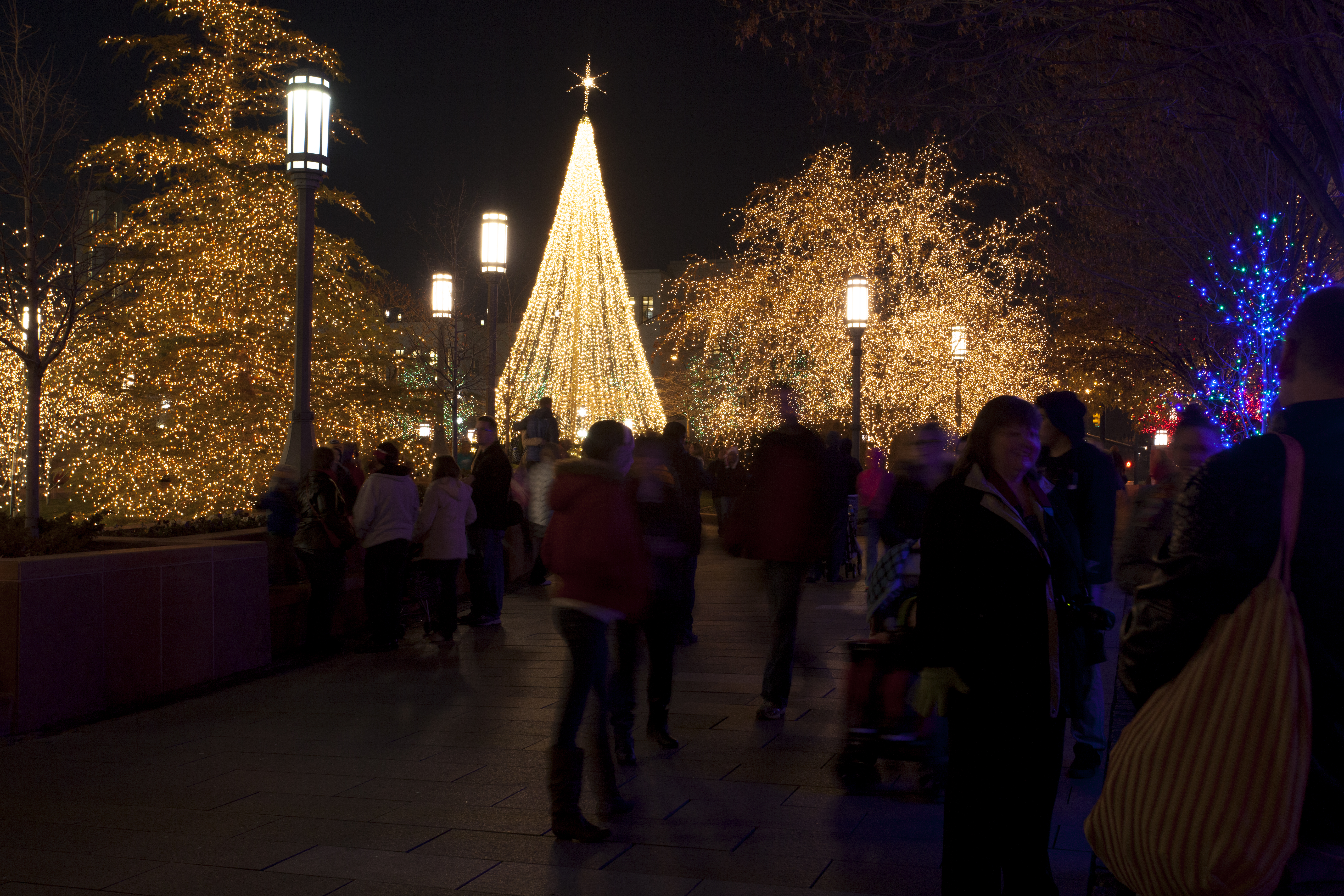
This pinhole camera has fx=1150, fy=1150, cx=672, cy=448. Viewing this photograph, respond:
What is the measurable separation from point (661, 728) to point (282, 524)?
18.4 ft

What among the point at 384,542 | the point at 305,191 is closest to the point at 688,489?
the point at 384,542

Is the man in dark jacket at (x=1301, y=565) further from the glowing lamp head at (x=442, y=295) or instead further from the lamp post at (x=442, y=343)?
the glowing lamp head at (x=442, y=295)

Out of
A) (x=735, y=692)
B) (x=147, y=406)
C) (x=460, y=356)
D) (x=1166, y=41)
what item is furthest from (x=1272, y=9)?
(x=460, y=356)

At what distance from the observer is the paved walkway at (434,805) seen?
4.67 metres

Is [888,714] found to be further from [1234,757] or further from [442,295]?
[442,295]

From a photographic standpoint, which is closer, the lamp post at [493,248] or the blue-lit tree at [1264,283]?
the lamp post at [493,248]

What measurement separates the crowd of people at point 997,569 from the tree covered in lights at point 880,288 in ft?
88.9

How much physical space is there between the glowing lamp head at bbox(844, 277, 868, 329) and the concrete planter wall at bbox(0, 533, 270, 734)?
41.9 feet

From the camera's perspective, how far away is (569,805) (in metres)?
5.11

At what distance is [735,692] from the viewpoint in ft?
27.7

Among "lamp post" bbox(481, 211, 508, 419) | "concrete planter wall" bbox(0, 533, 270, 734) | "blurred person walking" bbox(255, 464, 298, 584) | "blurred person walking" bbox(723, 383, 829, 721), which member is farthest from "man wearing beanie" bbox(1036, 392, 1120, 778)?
"lamp post" bbox(481, 211, 508, 419)

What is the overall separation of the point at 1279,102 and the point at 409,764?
10.2 m

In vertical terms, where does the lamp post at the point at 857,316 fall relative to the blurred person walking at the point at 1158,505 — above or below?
Result: above

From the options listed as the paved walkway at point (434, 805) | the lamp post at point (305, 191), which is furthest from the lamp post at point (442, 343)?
the paved walkway at point (434, 805)
